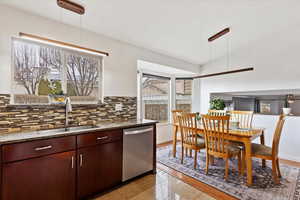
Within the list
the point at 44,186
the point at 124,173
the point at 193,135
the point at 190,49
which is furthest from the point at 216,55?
the point at 44,186

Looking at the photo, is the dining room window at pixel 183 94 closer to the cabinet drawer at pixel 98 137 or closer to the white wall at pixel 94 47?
the white wall at pixel 94 47

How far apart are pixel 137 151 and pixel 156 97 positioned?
2277mm

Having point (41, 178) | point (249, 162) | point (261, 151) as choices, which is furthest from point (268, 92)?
point (41, 178)

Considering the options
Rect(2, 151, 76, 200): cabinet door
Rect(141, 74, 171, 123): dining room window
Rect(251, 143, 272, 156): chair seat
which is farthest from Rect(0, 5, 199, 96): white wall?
Rect(251, 143, 272, 156): chair seat

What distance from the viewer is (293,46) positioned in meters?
3.49

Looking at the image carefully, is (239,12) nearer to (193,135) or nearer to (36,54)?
(193,135)

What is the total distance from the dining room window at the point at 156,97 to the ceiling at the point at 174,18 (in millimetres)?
971

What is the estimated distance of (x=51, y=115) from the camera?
7.20ft

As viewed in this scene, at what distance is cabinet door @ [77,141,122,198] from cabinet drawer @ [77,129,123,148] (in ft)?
0.18

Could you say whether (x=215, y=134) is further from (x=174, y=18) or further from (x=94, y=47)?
(x=94, y=47)

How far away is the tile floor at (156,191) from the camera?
207 centimetres

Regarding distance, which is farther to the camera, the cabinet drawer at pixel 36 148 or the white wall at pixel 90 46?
the white wall at pixel 90 46

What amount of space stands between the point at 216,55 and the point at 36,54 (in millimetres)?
4164

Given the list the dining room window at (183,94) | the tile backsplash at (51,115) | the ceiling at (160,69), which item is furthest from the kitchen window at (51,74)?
the dining room window at (183,94)
